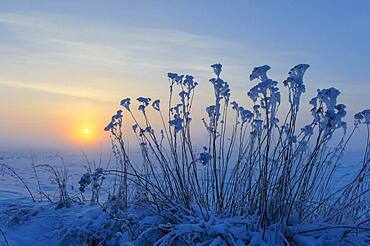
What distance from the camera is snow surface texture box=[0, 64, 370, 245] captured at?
9.09ft

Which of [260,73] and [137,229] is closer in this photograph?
[260,73]

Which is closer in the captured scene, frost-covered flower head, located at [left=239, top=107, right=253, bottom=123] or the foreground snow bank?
the foreground snow bank

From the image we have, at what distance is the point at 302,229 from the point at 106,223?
1.93m

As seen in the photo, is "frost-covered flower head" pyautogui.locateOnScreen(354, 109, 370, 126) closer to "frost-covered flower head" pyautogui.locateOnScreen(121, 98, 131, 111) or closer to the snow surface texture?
the snow surface texture

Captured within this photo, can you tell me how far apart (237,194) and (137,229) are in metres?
0.92

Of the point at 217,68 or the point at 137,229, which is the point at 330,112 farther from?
the point at 137,229

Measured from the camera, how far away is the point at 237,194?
3.34 metres

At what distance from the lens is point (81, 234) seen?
3.85 m

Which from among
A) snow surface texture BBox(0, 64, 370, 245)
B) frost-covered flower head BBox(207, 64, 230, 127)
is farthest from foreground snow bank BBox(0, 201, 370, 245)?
frost-covered flower head BBox(207, 64, 230, 127)

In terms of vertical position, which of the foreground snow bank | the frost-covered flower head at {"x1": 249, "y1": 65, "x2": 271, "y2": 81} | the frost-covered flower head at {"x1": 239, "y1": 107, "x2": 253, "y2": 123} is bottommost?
the foreground snow bank

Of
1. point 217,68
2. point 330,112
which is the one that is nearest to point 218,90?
point 217,68

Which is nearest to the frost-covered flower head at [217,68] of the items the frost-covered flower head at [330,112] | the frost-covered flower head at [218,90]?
the frost-covered flower head at [218,90]

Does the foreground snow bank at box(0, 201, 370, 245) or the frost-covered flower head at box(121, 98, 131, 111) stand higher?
the frost-covered flower head at box(121, 98, 131, 111)

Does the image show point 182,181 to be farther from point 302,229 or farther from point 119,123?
point 302,229
